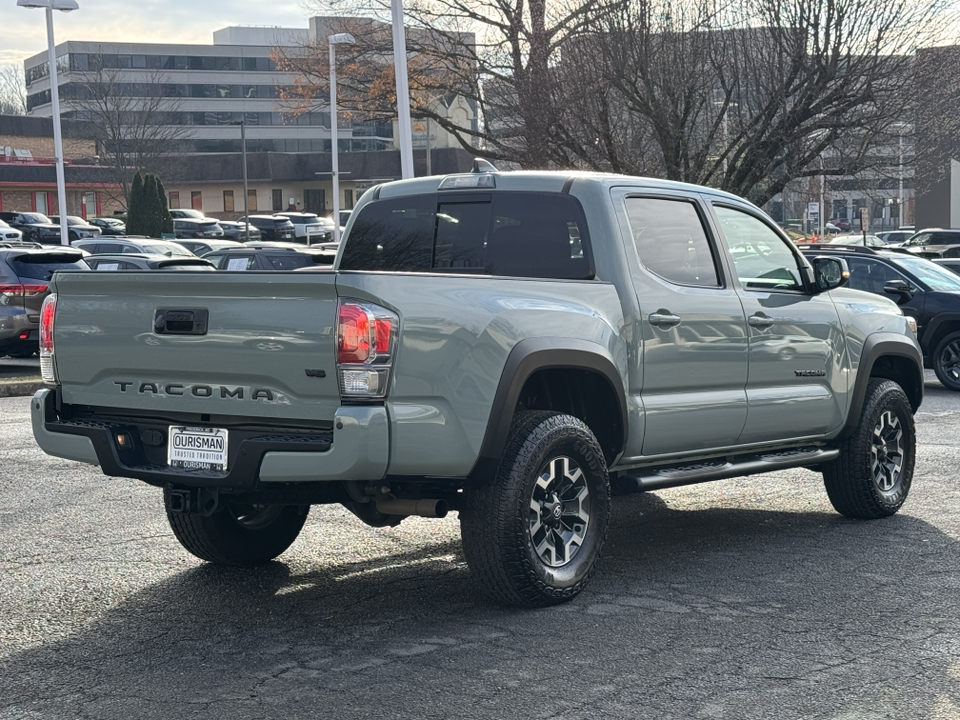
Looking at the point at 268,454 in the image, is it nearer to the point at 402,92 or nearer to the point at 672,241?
the point at 672,241

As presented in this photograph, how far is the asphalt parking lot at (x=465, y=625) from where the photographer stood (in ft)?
15.1

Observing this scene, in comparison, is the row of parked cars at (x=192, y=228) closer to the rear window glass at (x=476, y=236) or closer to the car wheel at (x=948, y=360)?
the car wheel at (x=948, y=360)

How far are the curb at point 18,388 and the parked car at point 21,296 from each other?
1382 mm

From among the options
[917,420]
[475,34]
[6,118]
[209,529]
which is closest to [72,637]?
[209,529]

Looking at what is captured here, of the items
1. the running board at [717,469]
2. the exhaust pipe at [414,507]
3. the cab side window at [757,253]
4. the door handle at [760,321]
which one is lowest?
the running board at [717,469]

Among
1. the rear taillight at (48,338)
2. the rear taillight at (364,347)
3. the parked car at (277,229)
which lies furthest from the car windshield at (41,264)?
the parked car at (277,229)

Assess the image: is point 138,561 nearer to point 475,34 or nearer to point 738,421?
point 738,421

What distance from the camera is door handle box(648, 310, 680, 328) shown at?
6.45 meters

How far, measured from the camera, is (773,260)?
7645mm

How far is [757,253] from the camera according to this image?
7.53 meters

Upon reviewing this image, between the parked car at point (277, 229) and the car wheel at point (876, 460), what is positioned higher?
the parked car at point (277, 229)

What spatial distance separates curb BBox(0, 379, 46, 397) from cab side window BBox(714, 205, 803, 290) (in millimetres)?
10875

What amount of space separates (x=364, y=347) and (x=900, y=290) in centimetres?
1245

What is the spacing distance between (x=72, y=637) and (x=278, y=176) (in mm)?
92455
